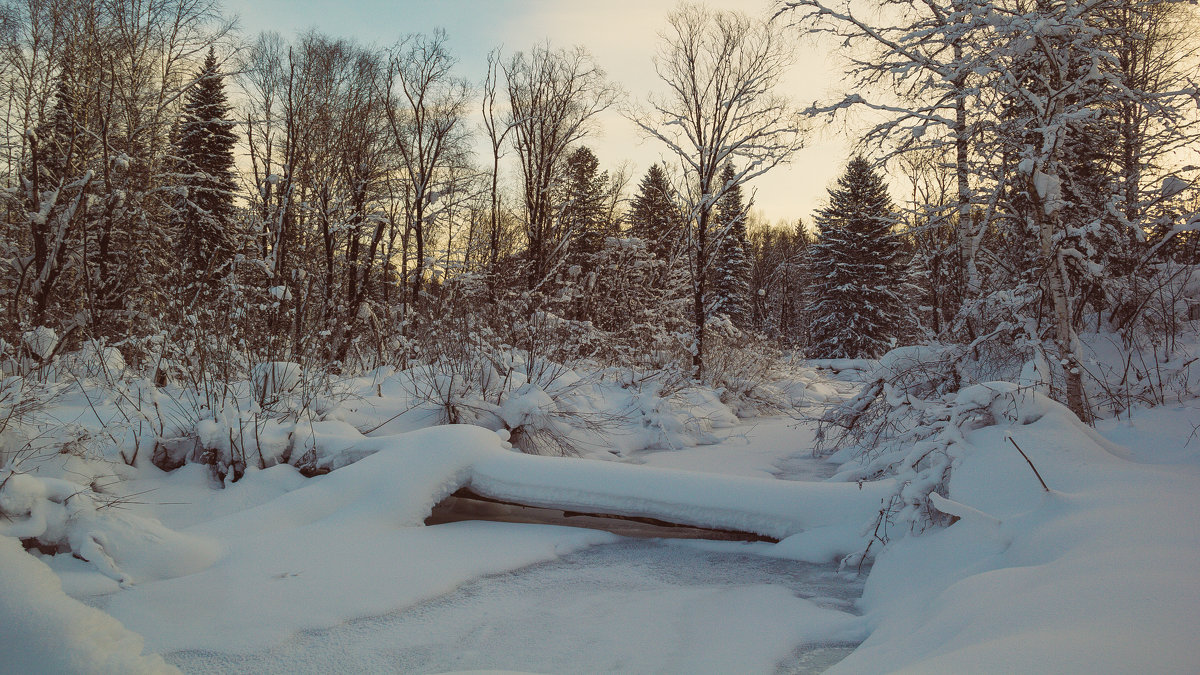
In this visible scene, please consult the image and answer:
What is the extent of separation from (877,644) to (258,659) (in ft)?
8.38

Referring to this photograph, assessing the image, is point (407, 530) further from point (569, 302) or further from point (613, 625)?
point (569, 302)

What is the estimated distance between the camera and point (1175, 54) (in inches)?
397

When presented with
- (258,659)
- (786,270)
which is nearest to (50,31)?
(258,659)

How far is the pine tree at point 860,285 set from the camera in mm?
22344

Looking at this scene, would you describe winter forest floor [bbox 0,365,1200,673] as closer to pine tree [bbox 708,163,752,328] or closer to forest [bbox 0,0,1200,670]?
forest [bbox 0,0,1200,670]

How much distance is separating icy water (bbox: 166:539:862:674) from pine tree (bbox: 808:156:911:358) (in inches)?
796

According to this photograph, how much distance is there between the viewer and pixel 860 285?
73.4 ft

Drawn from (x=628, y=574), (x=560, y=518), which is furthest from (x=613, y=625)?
(x=560, y=518)

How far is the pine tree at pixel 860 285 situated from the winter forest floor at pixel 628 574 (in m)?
18.7

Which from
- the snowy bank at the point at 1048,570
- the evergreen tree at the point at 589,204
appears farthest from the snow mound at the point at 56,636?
the evergreen tree at the point at 589,204

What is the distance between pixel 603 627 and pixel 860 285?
71.4ft

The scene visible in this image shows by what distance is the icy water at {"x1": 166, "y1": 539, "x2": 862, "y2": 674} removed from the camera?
8.62 feet

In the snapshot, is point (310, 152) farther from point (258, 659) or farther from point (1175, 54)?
point (1175, 54)

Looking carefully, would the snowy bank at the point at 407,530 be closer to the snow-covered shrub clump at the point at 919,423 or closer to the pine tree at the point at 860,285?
the snow-covered shrub clump at the point at 919,423
